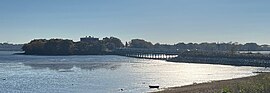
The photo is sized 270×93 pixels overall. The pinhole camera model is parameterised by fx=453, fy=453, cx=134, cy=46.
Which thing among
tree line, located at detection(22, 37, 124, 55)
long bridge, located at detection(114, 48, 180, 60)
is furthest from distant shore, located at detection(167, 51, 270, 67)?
tree line, located at detection(22, 37, 124, 55)

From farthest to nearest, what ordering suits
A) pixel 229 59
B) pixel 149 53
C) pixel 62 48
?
pixel 62 48, pixel 149 53, pixel 229 59

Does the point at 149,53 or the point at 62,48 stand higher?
the point at 62,48

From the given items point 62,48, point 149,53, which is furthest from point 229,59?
point 62,48

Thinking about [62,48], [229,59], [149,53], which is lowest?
[229,59]

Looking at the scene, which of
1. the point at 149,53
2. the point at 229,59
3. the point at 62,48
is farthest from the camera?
the point at 62,48

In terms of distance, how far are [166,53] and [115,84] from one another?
104 metres

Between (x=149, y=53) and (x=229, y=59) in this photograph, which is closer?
(x=229, y=59)

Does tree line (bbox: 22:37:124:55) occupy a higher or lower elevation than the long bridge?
higher

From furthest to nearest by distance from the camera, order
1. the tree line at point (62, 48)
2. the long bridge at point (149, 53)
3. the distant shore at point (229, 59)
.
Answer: the tree line at point (62, 48)
the long bridge at point (149, 53)
the distant shore at point (229, 59)

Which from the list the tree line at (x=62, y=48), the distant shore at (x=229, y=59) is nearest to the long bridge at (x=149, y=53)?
the tree line at (x=62, y=48)

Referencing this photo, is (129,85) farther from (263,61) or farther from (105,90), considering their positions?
(263,61)

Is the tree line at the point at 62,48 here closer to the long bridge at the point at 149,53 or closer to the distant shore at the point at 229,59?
the long bridge at the point at 149,53

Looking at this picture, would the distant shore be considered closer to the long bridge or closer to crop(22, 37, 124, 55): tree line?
the long bridge

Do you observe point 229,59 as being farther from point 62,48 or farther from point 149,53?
point 62,48
